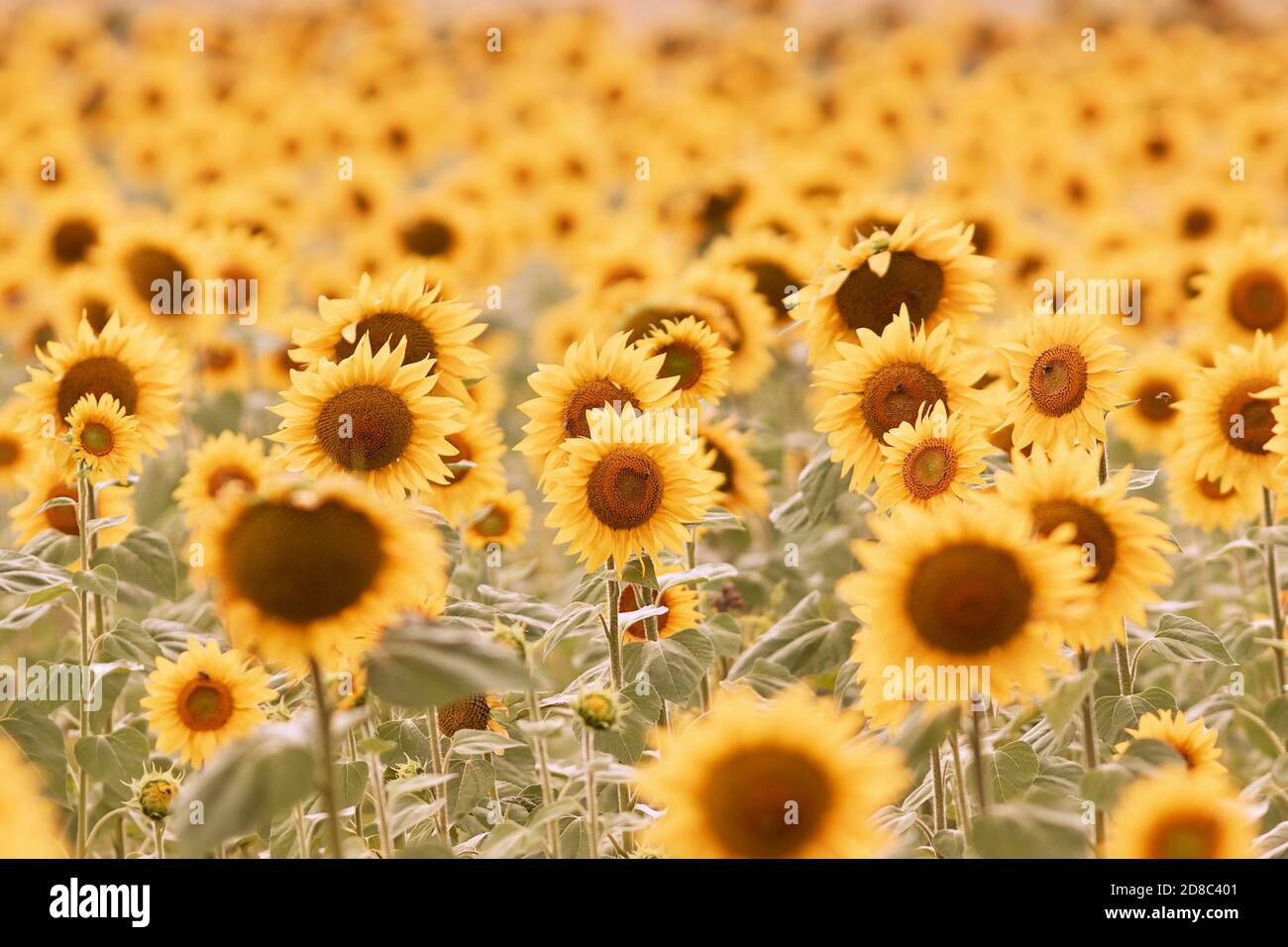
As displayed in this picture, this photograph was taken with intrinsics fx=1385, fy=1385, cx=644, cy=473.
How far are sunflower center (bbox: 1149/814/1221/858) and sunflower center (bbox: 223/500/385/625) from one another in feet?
4.04

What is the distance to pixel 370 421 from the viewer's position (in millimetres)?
2662

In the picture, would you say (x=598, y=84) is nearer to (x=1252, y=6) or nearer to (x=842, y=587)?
(x=1252, y=6)

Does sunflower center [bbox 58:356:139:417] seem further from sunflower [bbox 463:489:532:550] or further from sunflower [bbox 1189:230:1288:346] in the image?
sunflower [bbox 1189:230:1288:346]

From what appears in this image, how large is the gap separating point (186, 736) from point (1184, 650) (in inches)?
81.4

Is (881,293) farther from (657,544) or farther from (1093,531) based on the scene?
(1093,531)

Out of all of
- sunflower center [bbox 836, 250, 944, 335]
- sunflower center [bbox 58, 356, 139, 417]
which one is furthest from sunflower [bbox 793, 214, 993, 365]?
sunflower center [bbox 58, 356, 139, 417]

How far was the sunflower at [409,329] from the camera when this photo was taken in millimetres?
2955

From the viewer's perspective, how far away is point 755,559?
435 centimetres

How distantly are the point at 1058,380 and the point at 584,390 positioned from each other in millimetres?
981

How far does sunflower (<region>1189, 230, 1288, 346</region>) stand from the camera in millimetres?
4281

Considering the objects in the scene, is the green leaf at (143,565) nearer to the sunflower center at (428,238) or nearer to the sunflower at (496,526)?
the sunflower at (496,526)
